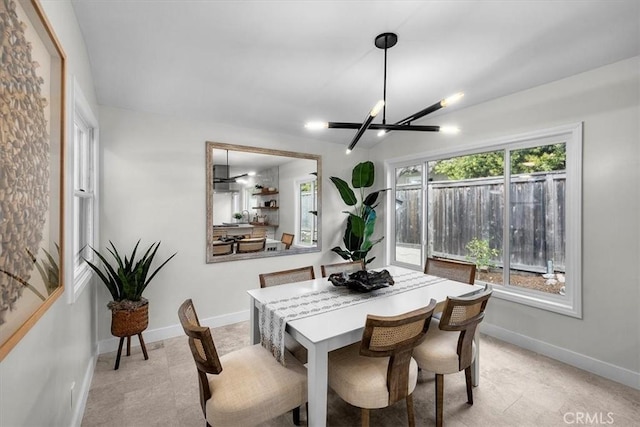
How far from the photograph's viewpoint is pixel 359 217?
4.02 metres

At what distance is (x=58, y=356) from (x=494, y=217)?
382 cm

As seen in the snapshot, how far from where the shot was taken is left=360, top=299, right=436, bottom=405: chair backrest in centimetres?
139

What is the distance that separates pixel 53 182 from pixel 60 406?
114 cm

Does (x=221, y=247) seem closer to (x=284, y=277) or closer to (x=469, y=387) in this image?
(x=284, y=277)

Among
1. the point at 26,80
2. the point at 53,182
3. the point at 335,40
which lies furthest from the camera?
the point at 335,40

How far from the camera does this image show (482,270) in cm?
336

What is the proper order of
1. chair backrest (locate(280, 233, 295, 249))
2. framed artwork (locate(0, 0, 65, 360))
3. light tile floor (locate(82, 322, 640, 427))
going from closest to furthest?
framed artwork (locate(0, 0, 65, 360)) < light tile floor (locate(82, 322, 640, 427)) < chair backrest (locate(280, 233, 295, 249))

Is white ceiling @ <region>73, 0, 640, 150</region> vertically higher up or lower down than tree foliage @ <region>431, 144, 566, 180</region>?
higher up

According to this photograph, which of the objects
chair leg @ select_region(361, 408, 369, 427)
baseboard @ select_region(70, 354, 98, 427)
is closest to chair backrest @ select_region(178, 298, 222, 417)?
chair leg @ select_region(361, 408, 369, 427)

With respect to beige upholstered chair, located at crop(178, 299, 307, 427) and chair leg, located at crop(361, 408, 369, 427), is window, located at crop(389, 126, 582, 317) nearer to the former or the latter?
chair leg, located at crop(361, 408, 369, 427)

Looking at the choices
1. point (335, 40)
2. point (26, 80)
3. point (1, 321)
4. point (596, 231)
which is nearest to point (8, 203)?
point (1, 321)

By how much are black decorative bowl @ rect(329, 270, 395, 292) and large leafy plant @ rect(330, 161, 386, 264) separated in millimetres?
1738

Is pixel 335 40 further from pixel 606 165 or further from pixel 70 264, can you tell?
pixel 606 165

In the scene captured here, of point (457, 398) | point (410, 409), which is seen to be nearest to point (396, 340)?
point (410, 409)
